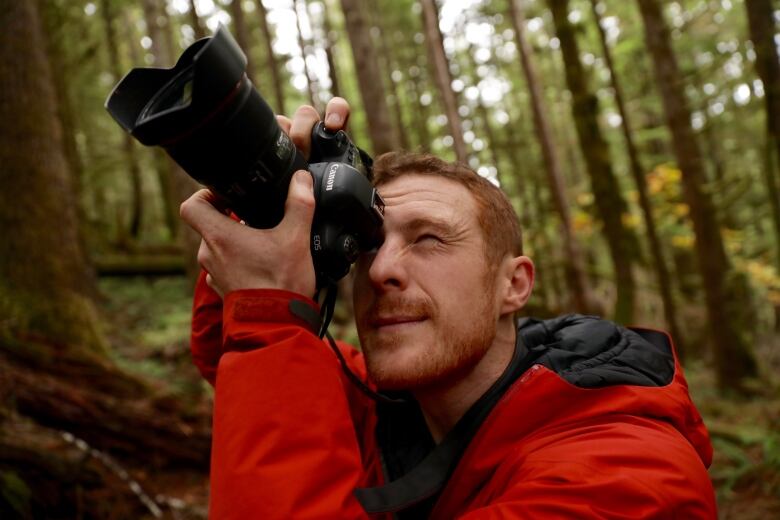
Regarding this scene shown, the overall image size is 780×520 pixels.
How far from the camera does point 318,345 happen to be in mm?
1572

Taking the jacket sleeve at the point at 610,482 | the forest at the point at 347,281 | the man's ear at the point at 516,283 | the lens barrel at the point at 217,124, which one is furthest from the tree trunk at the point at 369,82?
the jacket sleeve at the point at 610,482

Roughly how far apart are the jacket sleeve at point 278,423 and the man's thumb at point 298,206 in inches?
8.0

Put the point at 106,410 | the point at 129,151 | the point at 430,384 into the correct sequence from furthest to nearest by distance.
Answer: the point at 129,151
the point at 106,410
the point at 430,384

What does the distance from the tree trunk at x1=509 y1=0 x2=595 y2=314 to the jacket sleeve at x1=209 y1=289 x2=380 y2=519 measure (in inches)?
316

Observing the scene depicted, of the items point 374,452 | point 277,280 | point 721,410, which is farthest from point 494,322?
point 721,410

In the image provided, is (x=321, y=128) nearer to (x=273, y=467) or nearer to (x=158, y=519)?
(x=273, y=467)

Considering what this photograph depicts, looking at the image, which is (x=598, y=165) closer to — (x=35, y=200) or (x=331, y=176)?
(x=35, y=200)

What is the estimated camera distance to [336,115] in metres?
1.98

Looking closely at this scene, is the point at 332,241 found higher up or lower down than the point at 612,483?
higher up

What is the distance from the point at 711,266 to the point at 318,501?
849 cm

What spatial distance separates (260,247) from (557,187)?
8.61m

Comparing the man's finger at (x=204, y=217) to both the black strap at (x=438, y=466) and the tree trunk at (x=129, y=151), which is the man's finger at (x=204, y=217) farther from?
the tree trunk at (x=129, y=151)

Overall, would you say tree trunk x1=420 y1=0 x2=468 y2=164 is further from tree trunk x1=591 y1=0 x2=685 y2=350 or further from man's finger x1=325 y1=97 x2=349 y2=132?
man's finger x1=325 y1=97 x2=349 y2=132

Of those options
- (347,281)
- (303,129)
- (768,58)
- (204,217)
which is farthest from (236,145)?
(347,281)
